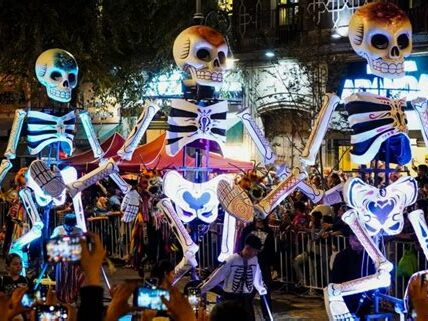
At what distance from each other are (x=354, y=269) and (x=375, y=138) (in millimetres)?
1444

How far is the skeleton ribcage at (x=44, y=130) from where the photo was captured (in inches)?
500

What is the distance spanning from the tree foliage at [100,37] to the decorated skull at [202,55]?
32.0 feet

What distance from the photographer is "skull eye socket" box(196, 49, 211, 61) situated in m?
12.0

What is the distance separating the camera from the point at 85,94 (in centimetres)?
3062

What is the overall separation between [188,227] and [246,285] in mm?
2963

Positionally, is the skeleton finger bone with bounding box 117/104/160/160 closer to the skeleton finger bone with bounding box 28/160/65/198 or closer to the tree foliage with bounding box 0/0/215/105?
the skeleton finger bone with bounding box 28/160/65/198

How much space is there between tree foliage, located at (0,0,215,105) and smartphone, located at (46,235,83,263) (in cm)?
1666

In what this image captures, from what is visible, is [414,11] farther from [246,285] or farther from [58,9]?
[246,285]

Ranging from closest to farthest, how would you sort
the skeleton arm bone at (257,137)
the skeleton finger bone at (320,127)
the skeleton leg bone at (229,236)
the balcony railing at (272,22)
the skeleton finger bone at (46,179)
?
the skeleton finger bone at (320,127) < the skeleton arm bone at (257,137) < the skeleton leg bone at (229,236) < the skeleton finger bone at (46,179) < the balcony railing at (272,22)

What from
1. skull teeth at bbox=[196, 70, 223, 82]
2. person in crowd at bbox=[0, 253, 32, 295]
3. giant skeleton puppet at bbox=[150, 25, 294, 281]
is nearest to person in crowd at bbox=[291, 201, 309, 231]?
giant skeleton puppet at bbox=[150, 25, 294, 281]

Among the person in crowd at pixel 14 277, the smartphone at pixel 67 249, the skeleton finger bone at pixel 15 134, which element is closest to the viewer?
the smartphone at pixel 67 249

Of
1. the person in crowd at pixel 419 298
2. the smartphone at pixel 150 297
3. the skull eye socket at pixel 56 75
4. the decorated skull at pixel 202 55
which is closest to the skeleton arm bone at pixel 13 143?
the skull eye socket at pixel 56 75

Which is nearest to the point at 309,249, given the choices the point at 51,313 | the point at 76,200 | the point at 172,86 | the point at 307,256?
the point at 307,256

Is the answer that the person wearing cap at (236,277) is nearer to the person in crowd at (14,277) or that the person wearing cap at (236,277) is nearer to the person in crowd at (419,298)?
the person in crowd at (14,277)
